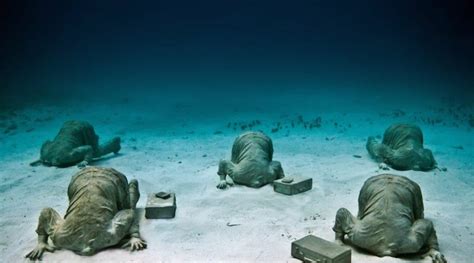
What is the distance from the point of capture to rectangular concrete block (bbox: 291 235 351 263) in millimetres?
5379

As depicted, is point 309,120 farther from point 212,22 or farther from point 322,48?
point 212,22

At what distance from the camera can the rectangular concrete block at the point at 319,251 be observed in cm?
538

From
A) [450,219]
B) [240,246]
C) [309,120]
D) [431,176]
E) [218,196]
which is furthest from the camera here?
[309,120]

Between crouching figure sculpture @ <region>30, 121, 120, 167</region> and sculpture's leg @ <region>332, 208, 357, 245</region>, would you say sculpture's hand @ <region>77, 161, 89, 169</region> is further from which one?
sculpture's leg @ <region>332, 208, 357, 245</region>

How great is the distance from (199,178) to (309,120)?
12.0m

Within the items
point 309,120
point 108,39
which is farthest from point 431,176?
point 108,39

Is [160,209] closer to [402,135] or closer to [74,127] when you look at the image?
[74,127]

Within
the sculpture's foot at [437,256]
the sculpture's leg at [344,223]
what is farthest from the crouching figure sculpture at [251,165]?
the sculpture's foot at [437,256]

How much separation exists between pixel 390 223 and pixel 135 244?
3789mm

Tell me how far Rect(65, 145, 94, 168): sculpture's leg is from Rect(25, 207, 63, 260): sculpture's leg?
5.24 m

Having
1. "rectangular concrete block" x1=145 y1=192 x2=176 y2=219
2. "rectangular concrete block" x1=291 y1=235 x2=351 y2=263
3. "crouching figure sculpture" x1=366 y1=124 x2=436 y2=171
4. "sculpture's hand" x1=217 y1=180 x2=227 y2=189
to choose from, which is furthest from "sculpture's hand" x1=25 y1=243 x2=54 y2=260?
"crouching figure sculpture" x1=366 y1=124 x2=436 y2=171

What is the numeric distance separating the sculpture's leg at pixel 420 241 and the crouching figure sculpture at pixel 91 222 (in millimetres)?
3881

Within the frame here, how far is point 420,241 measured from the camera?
5699 mm

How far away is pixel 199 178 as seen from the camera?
34.4ft
